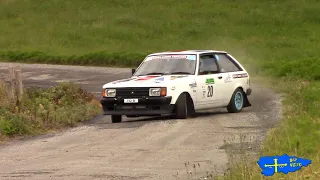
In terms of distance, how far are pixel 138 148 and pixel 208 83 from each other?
5.33m

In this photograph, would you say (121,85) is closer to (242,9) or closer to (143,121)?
(143,121)

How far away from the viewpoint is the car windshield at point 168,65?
17219 millimetres

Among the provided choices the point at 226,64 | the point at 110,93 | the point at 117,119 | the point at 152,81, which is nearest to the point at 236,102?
the point at 226,64

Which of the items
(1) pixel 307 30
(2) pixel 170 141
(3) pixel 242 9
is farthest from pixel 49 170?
(3) pixel 242 9

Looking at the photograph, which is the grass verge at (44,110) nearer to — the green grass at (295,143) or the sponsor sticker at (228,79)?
the sponsor sticker at (228,79)

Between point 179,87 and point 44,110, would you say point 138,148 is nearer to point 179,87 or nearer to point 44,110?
point 179,87

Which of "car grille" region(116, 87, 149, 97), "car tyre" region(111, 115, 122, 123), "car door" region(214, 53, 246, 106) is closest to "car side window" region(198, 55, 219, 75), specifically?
"car door" region(214, 53, 246, 106)

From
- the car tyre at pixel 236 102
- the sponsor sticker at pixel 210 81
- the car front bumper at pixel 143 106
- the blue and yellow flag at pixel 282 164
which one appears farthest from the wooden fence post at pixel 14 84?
the blue and yellow flag at pixel 282 164

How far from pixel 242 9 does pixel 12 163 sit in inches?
1656

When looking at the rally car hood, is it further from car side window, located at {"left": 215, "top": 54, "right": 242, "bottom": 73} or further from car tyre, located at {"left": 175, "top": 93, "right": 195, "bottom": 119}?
car side window, located at {"left": 215, "top": 54, "right": 242, "bottom": 73}

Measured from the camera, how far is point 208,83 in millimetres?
17219

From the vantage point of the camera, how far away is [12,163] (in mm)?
11227

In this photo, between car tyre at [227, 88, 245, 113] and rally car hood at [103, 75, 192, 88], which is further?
car tyre at [227, 88, 245, 113]

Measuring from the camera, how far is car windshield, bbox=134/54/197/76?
1722 cm
